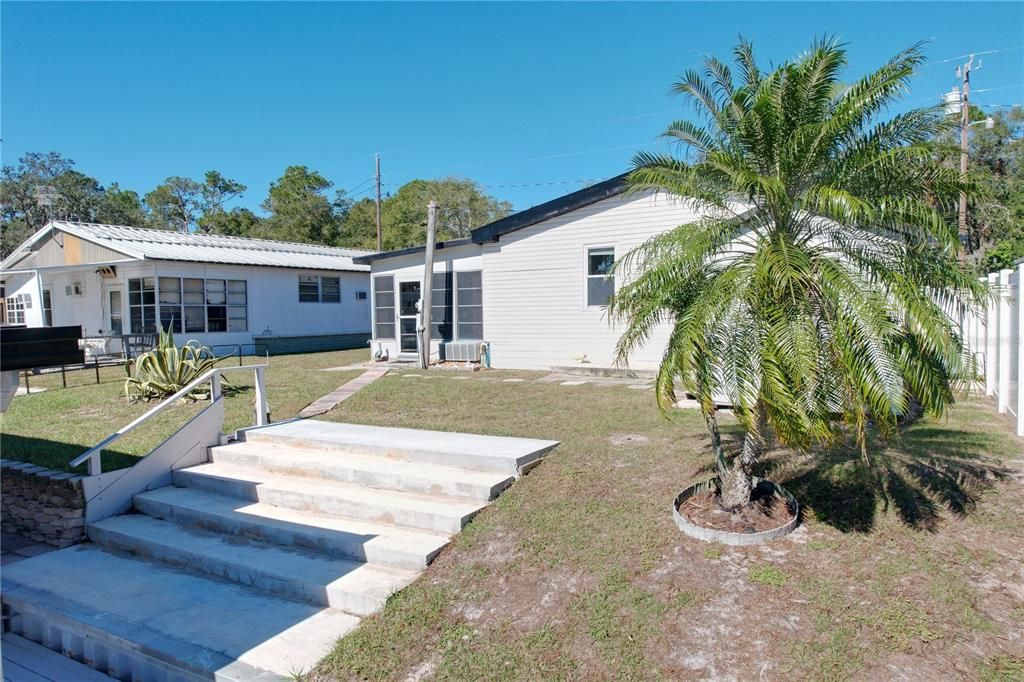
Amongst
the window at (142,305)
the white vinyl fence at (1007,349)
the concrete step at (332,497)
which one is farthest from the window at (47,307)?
the white vinyl fence at (1007,349)

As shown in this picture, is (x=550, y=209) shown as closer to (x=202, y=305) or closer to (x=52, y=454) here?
(x=52, y=454)

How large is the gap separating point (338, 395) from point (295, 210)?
35.0m

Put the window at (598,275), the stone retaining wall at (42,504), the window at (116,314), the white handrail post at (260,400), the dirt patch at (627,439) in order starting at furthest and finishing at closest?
1. the window at (116,314)
2. the window at (598,275)
3. the white handrail post at (260,400)
4. the dirt patch at (627,439)
5. the stone retaining wall at (42,504)

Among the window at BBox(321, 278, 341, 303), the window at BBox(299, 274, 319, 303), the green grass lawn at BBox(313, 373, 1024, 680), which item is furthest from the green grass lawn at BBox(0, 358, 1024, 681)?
the window at BBox(321, 278, 341, 303)

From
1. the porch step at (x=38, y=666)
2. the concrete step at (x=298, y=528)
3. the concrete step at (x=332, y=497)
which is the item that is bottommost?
the porch step at (x=38, y=666)

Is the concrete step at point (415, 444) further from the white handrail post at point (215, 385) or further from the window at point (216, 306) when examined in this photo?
the window at point (216, 306)

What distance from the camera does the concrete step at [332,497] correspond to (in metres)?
5.37

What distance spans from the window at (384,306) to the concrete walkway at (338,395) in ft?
8.43

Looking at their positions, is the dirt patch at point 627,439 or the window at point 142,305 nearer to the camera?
the dirt patch at point 627,439

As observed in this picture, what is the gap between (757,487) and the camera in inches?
202

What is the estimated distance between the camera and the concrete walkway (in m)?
9.59

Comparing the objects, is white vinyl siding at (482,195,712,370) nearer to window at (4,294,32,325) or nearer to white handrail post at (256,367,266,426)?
white handrail post at (256,367,266,426)

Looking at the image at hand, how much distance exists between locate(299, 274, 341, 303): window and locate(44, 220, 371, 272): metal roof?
20.2 inches

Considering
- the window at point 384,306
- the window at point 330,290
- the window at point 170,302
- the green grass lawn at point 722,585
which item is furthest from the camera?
the window at point 330,290
